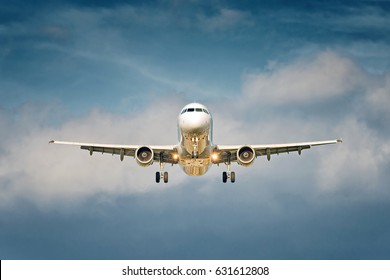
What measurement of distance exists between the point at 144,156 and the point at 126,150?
6445mm

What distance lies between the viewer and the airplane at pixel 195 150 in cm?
5822

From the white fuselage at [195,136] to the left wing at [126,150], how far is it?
1679mm

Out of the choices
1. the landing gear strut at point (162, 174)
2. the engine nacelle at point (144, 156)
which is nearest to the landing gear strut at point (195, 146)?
the engine nacelle at point (144, 156)

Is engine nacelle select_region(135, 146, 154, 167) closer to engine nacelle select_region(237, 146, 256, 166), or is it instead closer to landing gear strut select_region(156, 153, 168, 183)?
landing gear strut select_region(156, 153, 168, 183)

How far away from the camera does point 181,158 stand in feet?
206

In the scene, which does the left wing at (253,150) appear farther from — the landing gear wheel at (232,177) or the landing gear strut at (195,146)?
the landing gear strut at (195,146)

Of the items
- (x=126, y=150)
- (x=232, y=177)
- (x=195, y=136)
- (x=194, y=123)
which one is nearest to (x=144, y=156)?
(x=195, y=136)

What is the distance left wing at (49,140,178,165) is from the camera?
6400 centimetres

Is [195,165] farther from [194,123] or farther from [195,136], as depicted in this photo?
[194,123]

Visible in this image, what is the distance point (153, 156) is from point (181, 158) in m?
2.49
